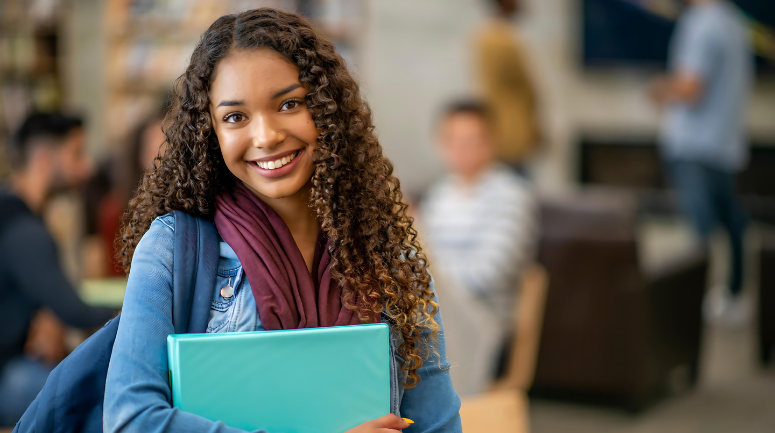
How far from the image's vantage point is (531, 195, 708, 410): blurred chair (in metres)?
2.91

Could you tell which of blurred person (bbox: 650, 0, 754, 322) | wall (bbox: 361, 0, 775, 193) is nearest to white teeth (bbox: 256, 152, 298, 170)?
blurred person (bbox: 650, 0, 754, 322)

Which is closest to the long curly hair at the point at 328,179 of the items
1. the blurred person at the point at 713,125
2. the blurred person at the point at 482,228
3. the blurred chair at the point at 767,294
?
the blurred person at the point at 482,228

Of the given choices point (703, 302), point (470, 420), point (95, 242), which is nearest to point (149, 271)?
point (470, 420)

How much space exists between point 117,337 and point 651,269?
2.57 m

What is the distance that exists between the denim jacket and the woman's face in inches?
3.7

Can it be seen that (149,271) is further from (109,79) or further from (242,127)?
(109,79)

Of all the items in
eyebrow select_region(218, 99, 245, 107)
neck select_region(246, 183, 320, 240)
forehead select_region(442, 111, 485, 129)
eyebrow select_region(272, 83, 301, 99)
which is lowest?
neck select_region(246, 183, 320, 240)

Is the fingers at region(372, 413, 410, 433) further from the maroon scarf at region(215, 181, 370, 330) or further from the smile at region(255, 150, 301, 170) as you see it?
the smile at region(255, 150, 301, 170)

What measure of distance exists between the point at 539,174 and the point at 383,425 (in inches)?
226

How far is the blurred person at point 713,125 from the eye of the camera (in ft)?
13.4

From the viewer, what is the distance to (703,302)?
10.8ft

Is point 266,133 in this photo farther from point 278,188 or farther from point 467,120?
point 467,120

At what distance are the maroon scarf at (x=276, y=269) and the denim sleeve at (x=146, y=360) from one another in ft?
0.27

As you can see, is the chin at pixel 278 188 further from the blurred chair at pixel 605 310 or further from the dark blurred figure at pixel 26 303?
the blurred chair at pixel 605 310
